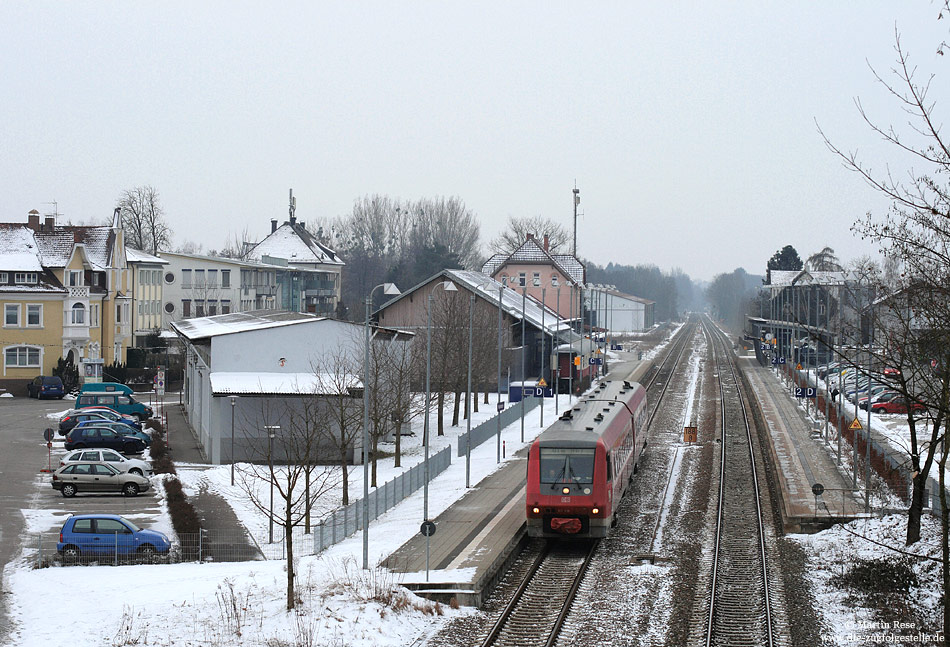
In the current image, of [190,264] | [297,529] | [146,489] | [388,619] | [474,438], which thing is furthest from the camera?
[190,264]

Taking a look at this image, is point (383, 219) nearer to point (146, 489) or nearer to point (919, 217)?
point (146, 489)

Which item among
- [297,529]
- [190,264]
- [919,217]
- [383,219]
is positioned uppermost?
[383,219]

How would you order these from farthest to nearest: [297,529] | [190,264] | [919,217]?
[190,264] → [297,529] → [919,217]

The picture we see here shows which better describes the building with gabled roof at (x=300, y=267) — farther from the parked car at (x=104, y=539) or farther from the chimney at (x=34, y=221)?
the parked car at (x=104, y=539)

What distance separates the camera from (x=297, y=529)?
2884 centimetres

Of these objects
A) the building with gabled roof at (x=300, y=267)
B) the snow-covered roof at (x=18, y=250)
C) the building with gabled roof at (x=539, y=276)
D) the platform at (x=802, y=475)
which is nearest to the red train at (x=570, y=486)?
the platform at (x=802, y=475)

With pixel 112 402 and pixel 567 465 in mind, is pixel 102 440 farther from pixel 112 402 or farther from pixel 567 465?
pixel 567 465

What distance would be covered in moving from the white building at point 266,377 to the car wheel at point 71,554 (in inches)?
490

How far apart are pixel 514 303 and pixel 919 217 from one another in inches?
2364

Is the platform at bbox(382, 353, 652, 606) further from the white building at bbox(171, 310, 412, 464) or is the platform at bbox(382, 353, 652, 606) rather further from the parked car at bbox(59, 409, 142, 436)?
the parked car at bbox(59, 409, 142, 436)

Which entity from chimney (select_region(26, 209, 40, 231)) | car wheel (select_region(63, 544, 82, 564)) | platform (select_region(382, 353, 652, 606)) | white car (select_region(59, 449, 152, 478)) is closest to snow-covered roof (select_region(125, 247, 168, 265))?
chimney (select_region(26, 209, 40, 231))

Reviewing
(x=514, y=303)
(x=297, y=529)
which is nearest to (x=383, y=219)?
(x=514, y=303)

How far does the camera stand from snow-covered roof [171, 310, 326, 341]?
41.8 meters

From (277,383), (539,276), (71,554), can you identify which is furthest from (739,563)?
(539,276)
